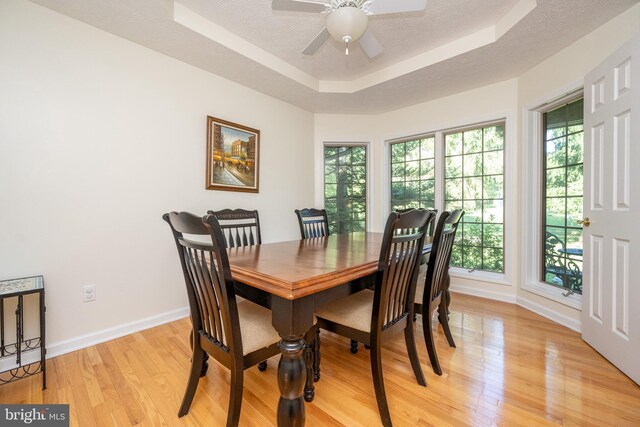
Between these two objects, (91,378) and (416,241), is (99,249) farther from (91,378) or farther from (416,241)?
(416,241)

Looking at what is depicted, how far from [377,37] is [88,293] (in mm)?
3063

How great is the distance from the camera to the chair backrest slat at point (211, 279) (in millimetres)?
1010

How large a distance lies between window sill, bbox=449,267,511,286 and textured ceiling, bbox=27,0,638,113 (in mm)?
2114

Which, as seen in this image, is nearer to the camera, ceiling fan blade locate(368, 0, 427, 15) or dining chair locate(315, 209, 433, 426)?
dining chair locate(315, 209, 433, 426)

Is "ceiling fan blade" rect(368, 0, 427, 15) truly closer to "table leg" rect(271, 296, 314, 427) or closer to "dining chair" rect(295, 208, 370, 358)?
"dining chair" rect(295, 208, 370, 358)

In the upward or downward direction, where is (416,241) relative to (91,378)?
upward

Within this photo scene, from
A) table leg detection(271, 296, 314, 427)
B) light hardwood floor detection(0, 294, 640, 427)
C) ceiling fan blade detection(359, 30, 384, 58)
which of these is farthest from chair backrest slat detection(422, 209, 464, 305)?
ceiling fan blade detection(359, 30, 384, 58)

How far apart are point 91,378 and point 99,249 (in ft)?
2.92

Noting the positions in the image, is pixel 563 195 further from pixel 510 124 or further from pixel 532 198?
pixel 510 124

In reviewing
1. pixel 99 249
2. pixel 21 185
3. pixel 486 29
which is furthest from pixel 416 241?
pixel 21 185

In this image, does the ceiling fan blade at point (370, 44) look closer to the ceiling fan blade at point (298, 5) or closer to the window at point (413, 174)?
the ceiling fan blade at point (298, 5)

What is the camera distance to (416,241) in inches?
55.1

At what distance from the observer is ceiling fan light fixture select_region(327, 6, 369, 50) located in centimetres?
158

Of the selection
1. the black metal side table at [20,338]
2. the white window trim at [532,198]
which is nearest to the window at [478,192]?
the white window trim at [532,198]
